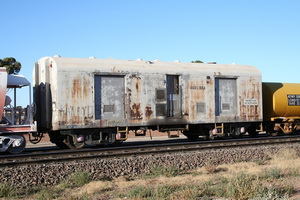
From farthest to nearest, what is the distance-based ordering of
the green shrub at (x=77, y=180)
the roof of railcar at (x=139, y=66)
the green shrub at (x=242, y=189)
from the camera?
the roof of railcar at (x=139, y=66) < the green shrub at (x=77, y=180) < the green shrub at (x=242, y=189)

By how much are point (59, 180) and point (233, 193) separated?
4443 mm

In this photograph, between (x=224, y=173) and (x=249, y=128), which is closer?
(x=224, y=173)

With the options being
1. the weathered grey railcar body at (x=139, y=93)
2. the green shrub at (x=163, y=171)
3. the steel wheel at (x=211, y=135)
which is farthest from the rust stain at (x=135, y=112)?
the green shrub at (x=163, y=171)

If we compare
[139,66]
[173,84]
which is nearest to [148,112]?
[173,84]

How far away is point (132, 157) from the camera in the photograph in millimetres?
12258

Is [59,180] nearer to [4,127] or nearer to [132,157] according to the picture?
[132,157]

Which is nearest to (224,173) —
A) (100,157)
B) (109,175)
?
(109,175)

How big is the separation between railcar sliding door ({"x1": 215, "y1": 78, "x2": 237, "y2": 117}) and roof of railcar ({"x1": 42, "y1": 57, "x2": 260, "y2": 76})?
0.51 m

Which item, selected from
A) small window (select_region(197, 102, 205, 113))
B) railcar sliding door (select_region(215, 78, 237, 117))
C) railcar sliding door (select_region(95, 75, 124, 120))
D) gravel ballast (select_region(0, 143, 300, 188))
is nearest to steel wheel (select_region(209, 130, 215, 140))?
railcar sliding door (select_region(215, 78, 237, 117))

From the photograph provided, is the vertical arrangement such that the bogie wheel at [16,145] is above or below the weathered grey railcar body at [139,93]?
below

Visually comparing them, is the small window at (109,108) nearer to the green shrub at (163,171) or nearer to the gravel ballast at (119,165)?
the gravel ballast at (119,165)

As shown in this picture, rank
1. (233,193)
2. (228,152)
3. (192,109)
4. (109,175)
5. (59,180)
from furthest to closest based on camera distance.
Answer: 1. (192,109)
2. (228,152)
3. (109,175)
4. (59,180)
5. (233,193)

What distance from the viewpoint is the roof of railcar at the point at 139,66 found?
46.7 feet

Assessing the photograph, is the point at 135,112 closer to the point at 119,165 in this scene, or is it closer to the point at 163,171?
the point at 119,165
